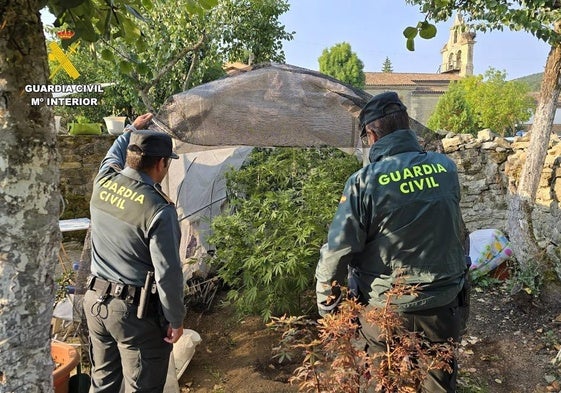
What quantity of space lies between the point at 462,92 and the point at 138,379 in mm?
26146

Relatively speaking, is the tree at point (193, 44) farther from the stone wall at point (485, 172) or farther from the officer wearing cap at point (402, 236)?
the officer wearing cap at point (402, 236)

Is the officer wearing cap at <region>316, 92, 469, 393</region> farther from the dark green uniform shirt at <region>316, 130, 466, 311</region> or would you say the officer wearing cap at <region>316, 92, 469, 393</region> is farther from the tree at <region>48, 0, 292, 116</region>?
the tree at <region>48, 0, 292, 116</region>

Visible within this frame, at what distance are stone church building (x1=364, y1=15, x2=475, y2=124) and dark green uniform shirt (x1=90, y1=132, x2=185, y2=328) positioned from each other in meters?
38.5

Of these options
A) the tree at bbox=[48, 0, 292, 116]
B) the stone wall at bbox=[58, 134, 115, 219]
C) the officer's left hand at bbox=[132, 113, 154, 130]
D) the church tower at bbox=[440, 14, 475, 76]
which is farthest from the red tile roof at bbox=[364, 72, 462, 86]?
the officer's left hand at bbox=[132, 113, 154, 130]

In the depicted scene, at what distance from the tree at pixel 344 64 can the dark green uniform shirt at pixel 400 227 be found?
34108 mm

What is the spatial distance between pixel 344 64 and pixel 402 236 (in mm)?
35684

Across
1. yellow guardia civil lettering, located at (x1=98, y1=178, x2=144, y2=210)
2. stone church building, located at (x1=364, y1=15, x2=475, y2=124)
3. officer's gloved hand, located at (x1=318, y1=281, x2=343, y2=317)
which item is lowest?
officer's gloved hand, located at (x1=318, y1=281, x2=343, y2=317)

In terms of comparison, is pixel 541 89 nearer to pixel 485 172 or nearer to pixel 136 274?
pixel 485 172

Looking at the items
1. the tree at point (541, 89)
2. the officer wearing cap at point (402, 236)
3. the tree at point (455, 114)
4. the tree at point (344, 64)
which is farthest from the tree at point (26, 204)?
the tree at point (344, 64)

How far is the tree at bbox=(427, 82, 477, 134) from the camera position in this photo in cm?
2398

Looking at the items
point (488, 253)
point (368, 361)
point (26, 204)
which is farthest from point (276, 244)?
point (488, 253)

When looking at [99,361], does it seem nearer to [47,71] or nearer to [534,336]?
[47,71]

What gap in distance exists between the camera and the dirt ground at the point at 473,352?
3.66 metres

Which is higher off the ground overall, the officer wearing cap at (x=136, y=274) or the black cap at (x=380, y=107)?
the black cap at (x=380, y=107)
